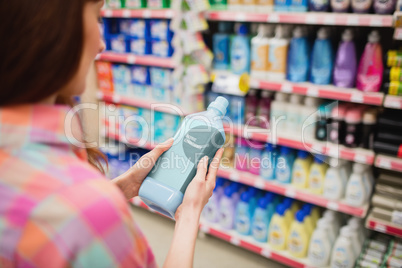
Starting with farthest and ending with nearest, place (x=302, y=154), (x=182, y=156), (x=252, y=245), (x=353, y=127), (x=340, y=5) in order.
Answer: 1. (x=252, y=245)
2. (x=302, y=154)
3. (x=353, y=127)
4. (x=340, y=5)
5. (x=182, y=156)

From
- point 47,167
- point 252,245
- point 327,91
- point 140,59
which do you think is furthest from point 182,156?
point 140,59

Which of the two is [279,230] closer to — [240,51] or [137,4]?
[240,51]

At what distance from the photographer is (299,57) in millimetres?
1827

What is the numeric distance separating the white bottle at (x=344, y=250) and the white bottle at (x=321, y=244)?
6 centimetres

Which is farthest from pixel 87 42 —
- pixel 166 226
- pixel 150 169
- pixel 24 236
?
pixel 166 226

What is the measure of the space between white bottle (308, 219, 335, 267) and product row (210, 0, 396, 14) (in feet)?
3.94

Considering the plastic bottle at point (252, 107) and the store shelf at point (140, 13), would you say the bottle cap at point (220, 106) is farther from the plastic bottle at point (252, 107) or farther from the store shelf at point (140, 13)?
the store shelf at point (140, 13)

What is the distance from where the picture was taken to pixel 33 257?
1.49 feet

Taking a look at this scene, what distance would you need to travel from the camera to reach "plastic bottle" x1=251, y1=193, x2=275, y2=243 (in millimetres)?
2098

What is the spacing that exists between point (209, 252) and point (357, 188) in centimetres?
117

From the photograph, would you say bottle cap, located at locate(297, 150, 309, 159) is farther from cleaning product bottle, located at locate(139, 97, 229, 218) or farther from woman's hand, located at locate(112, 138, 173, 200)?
woman's hand, located at locate(112, 138, 173, 200)

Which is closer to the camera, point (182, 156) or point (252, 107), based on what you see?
point (182, 156)

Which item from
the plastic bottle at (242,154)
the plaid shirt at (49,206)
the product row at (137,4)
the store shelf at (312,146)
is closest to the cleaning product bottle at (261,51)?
the store shelf at (312,146)

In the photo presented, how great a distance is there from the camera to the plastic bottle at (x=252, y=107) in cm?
210
